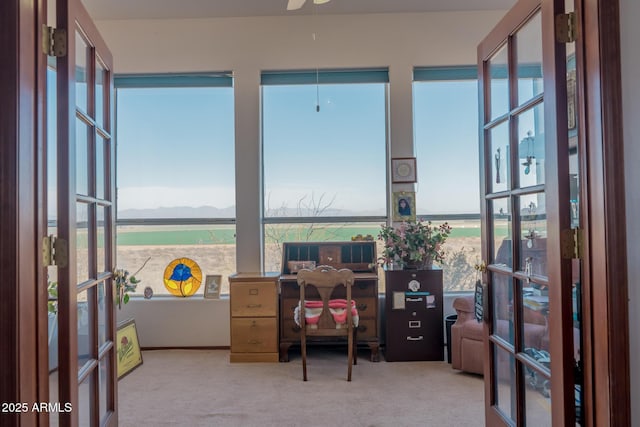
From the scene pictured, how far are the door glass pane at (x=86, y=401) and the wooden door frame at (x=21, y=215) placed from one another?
0.33m

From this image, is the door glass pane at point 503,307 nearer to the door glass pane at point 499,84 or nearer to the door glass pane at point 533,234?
the door glass pane at point 533,234

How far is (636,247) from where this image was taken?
1.15 m

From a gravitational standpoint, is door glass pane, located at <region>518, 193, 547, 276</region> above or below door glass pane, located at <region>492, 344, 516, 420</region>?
→ above

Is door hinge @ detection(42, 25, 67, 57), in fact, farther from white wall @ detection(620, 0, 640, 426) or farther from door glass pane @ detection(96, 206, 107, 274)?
white wall @ detection(620, 0, 640, 426)

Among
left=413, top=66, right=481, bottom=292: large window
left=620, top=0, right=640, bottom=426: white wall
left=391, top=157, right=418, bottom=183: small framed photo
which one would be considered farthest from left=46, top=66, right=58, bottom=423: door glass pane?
left=413, top=66, right=481, bottom=292: large window

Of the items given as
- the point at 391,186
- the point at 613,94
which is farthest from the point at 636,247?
the point at 391,186

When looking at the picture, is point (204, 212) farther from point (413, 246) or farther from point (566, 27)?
point (566, 27)

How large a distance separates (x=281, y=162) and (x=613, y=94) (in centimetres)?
316

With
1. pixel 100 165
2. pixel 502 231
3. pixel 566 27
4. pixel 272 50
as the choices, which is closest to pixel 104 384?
pixel 100 165

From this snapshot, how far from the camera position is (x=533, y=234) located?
156cm

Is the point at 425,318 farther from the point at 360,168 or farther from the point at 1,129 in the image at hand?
the point at 1,129

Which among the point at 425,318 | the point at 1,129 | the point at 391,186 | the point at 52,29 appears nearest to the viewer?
the point at 1,129

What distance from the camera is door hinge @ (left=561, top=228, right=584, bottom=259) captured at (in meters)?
1.26

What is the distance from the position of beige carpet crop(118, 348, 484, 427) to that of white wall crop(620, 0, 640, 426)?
1.49 m
